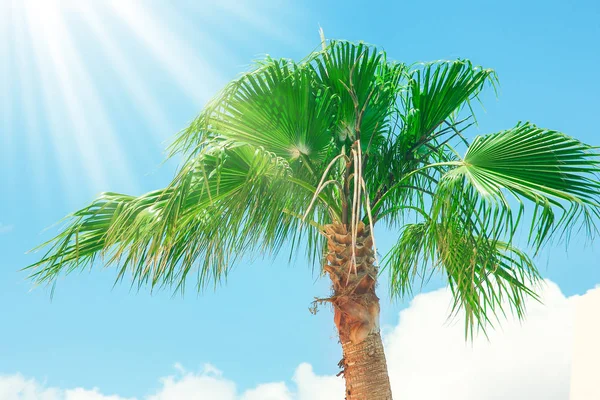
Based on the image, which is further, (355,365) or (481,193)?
(355,365)

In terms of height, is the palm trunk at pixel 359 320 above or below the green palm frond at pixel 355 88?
below

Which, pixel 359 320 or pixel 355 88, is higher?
pixel 355 88

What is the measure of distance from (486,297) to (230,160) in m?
2.43

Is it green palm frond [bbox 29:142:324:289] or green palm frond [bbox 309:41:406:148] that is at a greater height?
green palm frond [bbox 309:41:406:148]

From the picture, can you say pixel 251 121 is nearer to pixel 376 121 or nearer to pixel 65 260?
pixel 376 121

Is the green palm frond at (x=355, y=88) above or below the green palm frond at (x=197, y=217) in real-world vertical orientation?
above

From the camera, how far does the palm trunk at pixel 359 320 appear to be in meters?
4.35

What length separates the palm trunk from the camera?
4.35 metres

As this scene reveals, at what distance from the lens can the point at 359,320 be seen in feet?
14.4

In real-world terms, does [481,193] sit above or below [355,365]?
above

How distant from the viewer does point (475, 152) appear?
4414 mm

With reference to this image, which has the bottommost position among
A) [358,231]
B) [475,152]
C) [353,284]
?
[353,284]

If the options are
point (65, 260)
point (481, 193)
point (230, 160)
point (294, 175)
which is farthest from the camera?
point (65, 260)

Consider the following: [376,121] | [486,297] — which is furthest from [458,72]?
[486,297]
